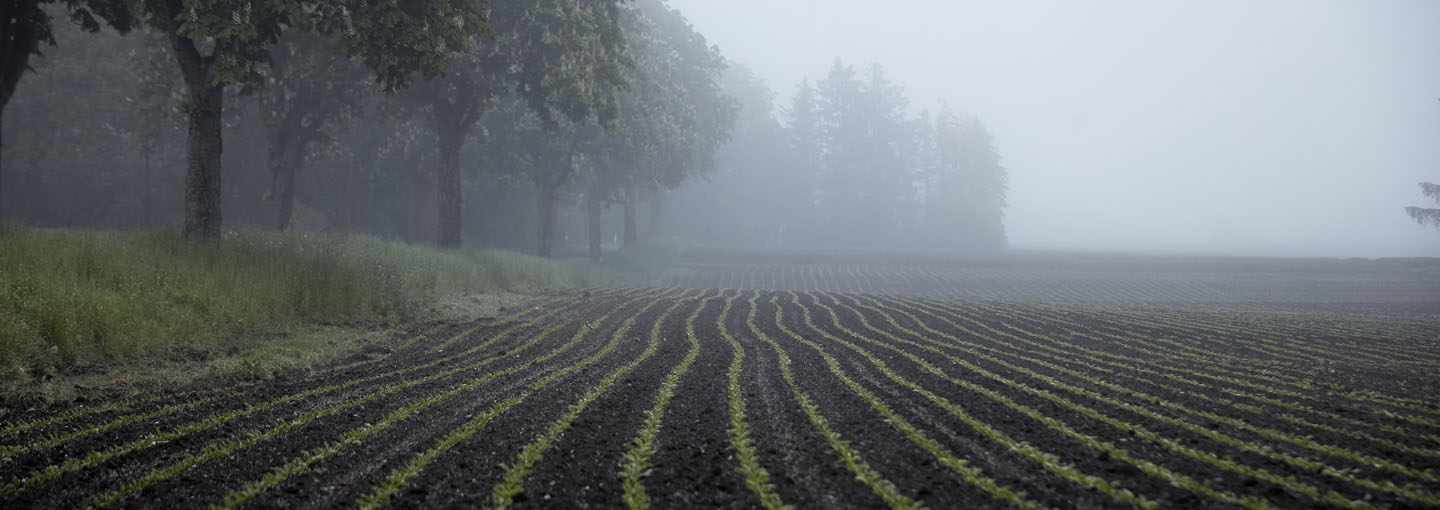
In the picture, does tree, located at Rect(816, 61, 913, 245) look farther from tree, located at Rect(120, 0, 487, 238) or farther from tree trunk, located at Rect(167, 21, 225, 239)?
tree trunk, located at Rect(167, 21, 225, 239)

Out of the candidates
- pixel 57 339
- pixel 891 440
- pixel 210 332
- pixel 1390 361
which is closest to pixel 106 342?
pixel 57 339

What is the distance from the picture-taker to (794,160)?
250 feet

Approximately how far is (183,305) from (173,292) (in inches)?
11.5

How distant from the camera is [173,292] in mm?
10164

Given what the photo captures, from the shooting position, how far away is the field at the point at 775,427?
4.86 meters

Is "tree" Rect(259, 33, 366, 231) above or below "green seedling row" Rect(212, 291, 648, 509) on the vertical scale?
above

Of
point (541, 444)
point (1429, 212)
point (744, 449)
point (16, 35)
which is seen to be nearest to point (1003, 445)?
point (744, 449)

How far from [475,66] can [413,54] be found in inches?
300

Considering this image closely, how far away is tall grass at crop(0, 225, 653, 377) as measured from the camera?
7.98 metres

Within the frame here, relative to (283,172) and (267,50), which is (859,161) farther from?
(267,50)

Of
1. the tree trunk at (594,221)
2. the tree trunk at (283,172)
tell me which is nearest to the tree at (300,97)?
the tree trunk at (283,172)

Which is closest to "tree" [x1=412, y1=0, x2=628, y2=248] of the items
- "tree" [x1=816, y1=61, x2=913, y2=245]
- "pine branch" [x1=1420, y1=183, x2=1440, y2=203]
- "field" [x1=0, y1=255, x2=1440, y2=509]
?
"field" [x1=0, y1=255, x2=1440, y2=509]

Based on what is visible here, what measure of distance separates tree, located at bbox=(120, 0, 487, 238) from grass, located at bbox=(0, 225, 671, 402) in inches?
43.1

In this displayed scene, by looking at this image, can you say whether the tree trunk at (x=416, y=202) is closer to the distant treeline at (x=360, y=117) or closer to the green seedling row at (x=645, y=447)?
the distant treeline at (x=360, y=117)
